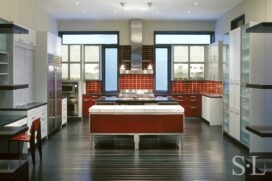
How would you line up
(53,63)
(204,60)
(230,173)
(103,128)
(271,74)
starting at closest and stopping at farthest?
(230,173)
(271,74)
(103,128)
(53,63)
(204,60)

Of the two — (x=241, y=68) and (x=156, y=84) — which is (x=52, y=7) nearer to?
(x=156, y=84)

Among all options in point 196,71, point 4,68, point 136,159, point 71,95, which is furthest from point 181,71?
point 4,68

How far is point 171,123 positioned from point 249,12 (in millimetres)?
3786

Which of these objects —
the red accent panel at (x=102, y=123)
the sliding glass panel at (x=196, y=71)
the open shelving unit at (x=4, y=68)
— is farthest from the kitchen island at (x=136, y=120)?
the sliding glass panel at (x=196, y=71)

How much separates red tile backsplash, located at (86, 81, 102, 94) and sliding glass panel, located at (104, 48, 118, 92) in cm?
26

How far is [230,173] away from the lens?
4891 millimetres

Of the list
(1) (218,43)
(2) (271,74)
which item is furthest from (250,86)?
(1) (218,43)

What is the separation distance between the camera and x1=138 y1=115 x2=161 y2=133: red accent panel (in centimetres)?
642

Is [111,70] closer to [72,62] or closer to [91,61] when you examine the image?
[91,61]

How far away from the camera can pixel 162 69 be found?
11.5 metres

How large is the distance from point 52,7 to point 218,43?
5157mm

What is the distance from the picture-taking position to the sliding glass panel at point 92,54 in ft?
36.2

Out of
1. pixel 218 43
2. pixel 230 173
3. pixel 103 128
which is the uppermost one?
pixel 218 43

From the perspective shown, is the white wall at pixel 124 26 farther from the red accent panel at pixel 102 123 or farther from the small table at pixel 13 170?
the small table at pixel 13 170
